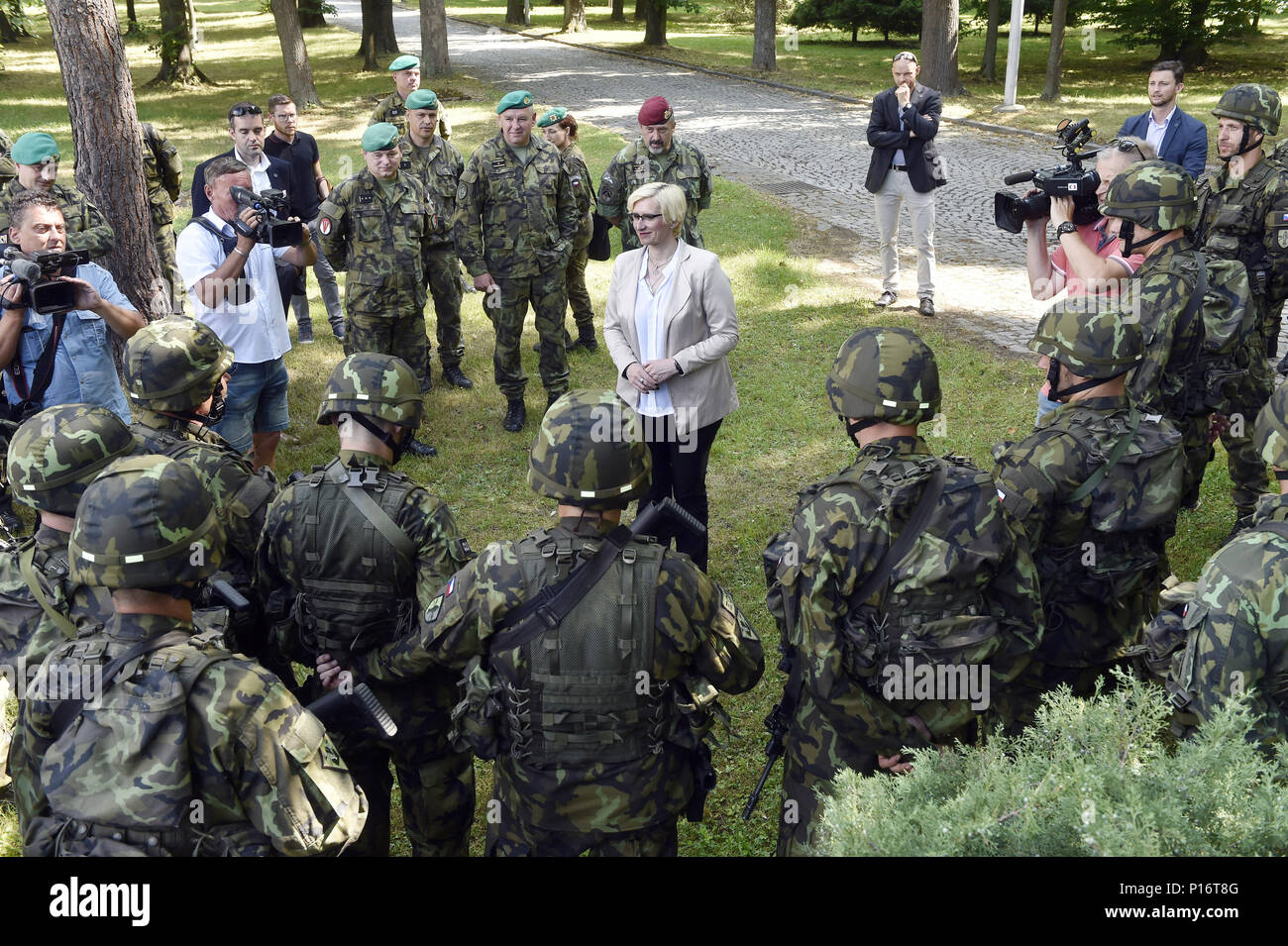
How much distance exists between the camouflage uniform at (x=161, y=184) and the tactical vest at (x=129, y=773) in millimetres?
7628

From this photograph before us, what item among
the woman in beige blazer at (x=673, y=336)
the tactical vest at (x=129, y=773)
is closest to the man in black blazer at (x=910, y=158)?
the woman in beige blazer at (x=673, y=336)

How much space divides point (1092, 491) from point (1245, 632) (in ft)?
4.04

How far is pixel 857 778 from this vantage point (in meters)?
2.91

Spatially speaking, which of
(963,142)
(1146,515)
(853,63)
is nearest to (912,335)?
(1146,515)

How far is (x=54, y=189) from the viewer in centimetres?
773

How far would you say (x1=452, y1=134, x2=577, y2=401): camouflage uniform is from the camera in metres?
8.41

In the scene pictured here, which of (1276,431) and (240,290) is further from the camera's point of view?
(240,290)

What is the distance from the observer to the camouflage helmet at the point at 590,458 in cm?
341

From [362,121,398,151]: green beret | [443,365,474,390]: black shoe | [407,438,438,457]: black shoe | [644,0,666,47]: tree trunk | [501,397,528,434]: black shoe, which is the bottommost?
[407,438,438,457]: black shoe

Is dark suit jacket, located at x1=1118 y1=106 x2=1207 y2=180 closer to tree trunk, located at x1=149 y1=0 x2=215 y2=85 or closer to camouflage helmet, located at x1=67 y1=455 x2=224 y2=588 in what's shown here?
camouflage helmet, located at x1=67 y1=455 x2=224 y2=588

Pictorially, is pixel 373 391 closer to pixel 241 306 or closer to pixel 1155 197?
pixel 241 306

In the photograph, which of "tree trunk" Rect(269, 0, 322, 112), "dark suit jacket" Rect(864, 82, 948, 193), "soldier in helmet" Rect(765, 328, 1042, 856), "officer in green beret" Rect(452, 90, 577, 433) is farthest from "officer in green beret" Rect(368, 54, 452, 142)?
"tree trunk" Rect(269, 0, 322, 112)

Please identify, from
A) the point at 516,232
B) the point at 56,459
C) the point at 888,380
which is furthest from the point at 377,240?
the point at 888,380

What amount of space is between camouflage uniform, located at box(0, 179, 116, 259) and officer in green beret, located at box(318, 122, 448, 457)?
1541 millimetres
